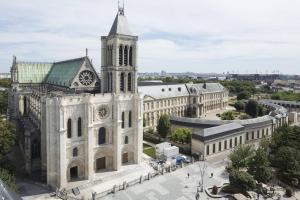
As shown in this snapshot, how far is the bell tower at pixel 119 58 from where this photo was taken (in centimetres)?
5038

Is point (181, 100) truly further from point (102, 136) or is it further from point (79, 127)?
point (79, 127)

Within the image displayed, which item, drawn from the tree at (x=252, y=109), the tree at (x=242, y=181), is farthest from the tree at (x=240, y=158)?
the tree at (x=252, y=109)

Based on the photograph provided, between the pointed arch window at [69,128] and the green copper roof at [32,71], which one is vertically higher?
the green copper roof at [32,71]

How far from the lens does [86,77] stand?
175 ft

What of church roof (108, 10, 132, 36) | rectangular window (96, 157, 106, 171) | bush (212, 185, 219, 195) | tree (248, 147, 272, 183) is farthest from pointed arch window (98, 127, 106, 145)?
tree (248, 147, 272, 183)

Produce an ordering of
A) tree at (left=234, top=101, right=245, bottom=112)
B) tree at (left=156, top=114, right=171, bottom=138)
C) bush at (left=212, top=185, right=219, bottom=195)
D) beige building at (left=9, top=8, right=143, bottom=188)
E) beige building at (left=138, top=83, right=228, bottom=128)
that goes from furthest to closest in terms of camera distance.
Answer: tree at (left=234, top=101, right=245, bottom=112) → beige building at (left=138, top=83, right=228, bottom=128) → tree at (left=156, top=114, right=171, bottom=138) → beige building at (left=9, top=8, right=143, bottom=188) → bush at (left=212, top=185, right=219, bottom=195)

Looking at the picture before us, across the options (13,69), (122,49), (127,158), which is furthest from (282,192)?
(13,69)

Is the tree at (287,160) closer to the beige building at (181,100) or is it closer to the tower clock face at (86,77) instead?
the tower clock face at (86,77)

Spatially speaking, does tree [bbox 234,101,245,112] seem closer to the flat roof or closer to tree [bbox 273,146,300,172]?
the flat roof

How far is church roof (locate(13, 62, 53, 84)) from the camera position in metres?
66.2

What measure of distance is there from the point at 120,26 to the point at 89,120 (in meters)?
18.8

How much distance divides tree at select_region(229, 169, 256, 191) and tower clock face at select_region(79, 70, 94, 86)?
1252 inches

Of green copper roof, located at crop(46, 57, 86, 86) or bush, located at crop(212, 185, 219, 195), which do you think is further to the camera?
green copper roof, located at crop(46, 57, 86, 86)

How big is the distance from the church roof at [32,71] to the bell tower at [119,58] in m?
24.0
